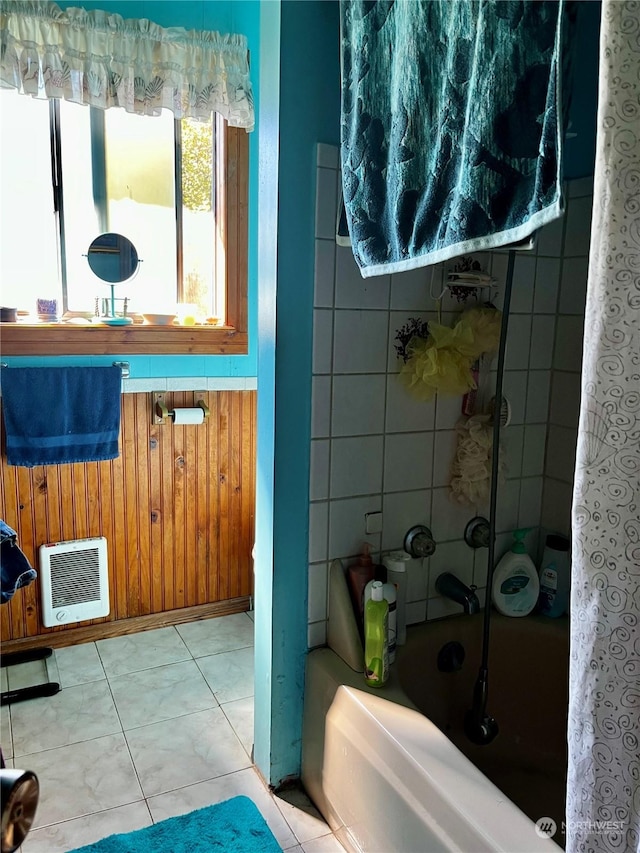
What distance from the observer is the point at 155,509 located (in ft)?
8.46

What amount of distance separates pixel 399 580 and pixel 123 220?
1776 mm

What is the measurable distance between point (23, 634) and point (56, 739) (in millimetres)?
A: 599

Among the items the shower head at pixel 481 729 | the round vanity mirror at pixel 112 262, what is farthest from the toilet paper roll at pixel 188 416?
the shower head at pixel 481 729

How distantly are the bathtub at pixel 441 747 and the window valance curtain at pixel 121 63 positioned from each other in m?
2.01

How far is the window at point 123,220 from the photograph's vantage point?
2.30m

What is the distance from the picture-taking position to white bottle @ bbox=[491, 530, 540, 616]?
1.84 m

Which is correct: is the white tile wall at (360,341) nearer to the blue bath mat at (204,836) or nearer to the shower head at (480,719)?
the shower head at (480,719)

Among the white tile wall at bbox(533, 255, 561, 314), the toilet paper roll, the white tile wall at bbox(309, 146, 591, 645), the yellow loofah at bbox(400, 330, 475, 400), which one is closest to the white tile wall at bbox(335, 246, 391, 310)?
the white tile wall at bbox(309, 146, 591, 645)

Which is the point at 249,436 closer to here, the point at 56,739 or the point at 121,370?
the point at 121,370

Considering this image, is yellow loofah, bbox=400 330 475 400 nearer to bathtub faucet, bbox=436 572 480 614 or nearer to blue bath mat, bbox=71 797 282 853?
bathtub faucet, bbox=436 572 480 614

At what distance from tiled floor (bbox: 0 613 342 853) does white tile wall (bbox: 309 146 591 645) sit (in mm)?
501

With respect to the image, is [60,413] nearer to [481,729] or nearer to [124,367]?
[124,367]

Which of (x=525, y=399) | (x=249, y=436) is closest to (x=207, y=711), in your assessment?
(x=249, y=436)

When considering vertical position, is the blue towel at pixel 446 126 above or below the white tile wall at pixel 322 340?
above
